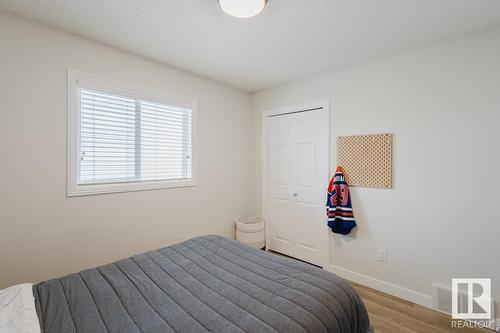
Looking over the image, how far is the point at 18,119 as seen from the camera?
5.84 feet

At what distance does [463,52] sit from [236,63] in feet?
6.84

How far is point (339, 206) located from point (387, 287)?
925mm

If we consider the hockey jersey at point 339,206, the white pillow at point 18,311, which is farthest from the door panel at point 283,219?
the white pillow at point 18,311

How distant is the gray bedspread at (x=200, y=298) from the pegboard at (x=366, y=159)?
141 centimetres

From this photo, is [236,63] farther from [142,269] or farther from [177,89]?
[142,269]

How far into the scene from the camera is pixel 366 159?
249 centimetres

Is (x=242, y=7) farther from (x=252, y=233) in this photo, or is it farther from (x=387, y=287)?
(x=387, y=287)

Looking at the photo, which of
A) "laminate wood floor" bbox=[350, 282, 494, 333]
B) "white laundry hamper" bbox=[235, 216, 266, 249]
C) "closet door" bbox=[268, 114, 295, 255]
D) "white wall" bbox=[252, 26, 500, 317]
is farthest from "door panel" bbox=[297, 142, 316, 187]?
"laminate wood floor" bbox=[350, 282, 494, 333]

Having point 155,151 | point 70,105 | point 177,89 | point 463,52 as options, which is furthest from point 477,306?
point 70,105

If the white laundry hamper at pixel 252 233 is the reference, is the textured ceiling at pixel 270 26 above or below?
above

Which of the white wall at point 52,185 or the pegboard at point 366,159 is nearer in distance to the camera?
the white wall at point 52,185

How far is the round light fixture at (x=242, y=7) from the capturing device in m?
1.51

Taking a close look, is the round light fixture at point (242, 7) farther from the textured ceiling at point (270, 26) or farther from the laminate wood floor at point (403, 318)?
the laminate wood floor at point (403, 318)

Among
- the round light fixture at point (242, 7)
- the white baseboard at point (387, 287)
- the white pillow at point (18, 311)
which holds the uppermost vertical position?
the round light fixture at point (242, 7)
